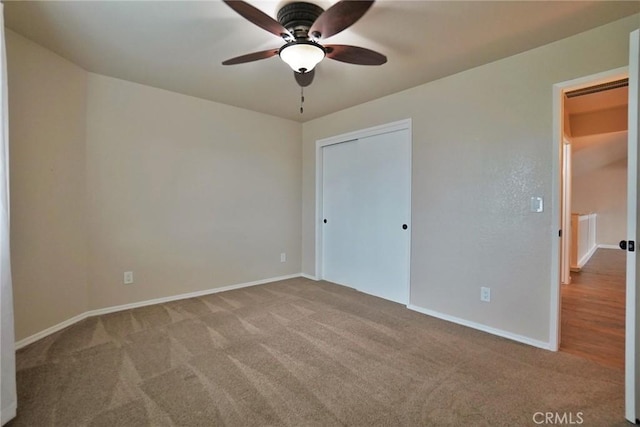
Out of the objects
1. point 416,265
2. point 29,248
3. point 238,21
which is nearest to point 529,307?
point 416,265

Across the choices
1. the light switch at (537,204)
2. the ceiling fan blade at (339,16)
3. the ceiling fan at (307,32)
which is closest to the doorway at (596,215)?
the light switch at (537,204)

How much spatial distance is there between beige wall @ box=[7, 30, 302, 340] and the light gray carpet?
20.4 inches

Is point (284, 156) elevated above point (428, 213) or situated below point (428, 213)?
above

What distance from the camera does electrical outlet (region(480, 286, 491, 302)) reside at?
8.50 ft

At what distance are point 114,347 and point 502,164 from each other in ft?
11.5

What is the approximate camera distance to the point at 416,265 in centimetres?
311

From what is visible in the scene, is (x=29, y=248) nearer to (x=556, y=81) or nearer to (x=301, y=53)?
(x=301, y=53)

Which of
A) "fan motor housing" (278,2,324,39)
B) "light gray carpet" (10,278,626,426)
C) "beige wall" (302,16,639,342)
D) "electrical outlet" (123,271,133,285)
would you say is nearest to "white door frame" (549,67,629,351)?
"beige wall" (302,16,639,342)

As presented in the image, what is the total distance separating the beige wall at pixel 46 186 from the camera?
2.25 m

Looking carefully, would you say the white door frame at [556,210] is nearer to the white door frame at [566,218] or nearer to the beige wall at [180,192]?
the white door frame at [566,218]

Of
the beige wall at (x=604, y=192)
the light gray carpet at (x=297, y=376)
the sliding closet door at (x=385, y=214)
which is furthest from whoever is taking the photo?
the beige wall at (x=604, y=192)

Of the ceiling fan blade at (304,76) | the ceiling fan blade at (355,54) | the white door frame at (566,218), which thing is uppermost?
the ceiling fan blade at (355,54)

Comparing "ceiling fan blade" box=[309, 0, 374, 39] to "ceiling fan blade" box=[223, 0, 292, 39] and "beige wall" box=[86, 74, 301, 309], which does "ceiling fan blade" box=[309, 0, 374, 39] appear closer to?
"ceiling fan blade" box=[223, 0, 292, 39]

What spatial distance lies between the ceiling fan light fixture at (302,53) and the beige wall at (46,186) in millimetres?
2097
